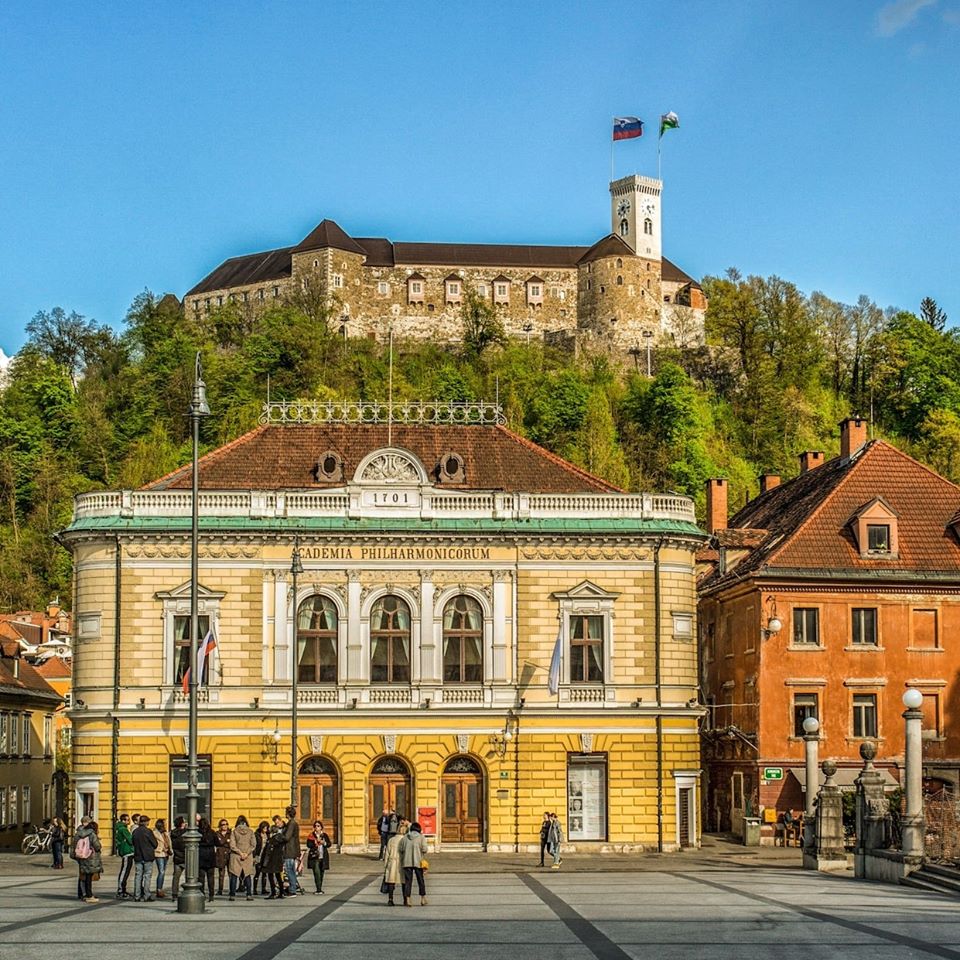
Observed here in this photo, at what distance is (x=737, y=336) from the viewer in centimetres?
15112

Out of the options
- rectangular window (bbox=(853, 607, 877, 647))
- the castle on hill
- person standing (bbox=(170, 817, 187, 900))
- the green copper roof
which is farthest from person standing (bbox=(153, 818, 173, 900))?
the castle on hill

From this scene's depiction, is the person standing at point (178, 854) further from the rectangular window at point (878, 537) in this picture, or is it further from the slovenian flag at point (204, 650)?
the rectangular window at point (878, 537)

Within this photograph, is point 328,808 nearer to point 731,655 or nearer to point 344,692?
point 344,692

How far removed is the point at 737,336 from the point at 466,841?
333 feet

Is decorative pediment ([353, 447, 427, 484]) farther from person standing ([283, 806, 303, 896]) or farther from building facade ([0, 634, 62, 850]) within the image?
building facade ([0, 634, 62, 850])

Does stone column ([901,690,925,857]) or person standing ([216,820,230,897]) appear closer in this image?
person standing ([216,820,230,897])

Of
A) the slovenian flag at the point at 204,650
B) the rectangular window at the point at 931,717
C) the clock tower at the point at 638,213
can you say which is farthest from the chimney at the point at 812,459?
the clock tower at the point at 638,213

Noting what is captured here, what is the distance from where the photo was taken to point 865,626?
60531mm

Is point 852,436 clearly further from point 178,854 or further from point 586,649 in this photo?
point 178,854

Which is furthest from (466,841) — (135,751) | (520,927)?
(520,927)

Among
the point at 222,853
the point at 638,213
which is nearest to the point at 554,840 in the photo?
the point at 222,853

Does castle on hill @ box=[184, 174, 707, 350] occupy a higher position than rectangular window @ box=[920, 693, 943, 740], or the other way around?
castle on hill @ box=[184, 174, 707, 350]

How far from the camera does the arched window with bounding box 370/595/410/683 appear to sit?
181 feet

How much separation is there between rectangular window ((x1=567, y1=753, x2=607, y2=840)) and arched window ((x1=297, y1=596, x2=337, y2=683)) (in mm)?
7723
